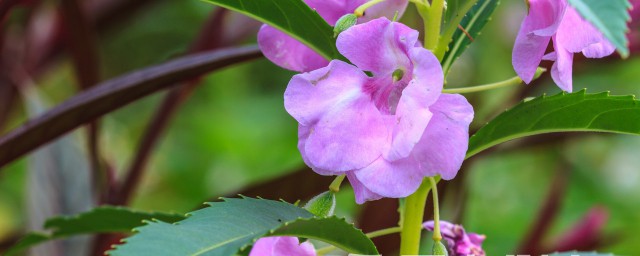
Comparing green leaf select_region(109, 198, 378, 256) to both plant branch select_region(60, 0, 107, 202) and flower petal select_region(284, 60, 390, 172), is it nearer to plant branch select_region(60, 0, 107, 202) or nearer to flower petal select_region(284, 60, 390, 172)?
flower petal select_region(284, 60, 390, 172)

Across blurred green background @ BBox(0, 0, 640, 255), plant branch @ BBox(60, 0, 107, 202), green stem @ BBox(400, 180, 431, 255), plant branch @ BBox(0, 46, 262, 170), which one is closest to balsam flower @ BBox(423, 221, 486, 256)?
green stem @ BBox(400, 180, 431, 255)

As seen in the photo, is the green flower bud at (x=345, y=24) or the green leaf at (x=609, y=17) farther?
the green flower bud at (x=345, y=24)

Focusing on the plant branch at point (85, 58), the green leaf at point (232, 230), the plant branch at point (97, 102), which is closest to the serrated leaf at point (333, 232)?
the green leaf at point (232, 230)

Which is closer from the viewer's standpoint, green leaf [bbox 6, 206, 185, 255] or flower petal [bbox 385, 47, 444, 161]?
flower petal [bbox 385, 47, 444, 161]

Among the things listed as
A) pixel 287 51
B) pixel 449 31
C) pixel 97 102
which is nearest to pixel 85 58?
pixel 97 102

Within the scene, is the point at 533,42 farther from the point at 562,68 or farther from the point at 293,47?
the point at 293,47

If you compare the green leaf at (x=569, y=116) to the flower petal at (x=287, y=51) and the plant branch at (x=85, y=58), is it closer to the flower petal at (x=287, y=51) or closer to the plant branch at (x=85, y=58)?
the flower petal at (x=287, y=51)
